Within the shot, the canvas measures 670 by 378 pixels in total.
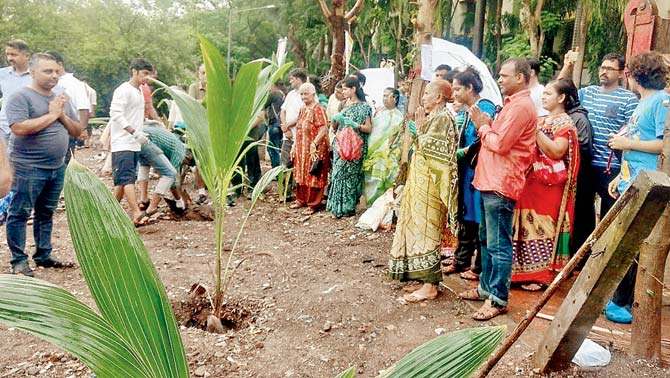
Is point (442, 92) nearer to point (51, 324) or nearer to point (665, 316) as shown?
point (665, 316)

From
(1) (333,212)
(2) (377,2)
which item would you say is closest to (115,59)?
(2) (377,2)

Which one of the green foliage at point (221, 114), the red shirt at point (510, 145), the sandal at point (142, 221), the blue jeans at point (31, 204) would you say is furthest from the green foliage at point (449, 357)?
the sandal at point (142, 221)

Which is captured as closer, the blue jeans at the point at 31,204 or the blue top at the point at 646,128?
the blue top at the point at 646,128

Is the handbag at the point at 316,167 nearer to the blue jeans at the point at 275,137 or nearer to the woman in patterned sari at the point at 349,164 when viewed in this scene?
the woman in patterned sari at the point at 349,164

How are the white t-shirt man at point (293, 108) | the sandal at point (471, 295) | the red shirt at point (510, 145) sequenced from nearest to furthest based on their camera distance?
the red shirt at point (510, 145) → the sandal at point (471, 295) → the white t-shirt man at point (293, 108)

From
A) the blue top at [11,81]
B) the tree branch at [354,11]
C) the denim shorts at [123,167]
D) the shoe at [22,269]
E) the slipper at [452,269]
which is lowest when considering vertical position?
the slipper at [452,269]

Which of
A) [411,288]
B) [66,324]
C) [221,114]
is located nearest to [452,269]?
[411,288]

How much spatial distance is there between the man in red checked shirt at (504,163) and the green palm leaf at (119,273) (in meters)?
2.27

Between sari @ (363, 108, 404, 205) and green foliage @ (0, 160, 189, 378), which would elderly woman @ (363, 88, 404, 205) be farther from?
green foliage @ (0, 160, 189, 378)

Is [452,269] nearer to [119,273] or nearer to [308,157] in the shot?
[308,157]

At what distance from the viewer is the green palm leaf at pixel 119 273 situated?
1001 mm

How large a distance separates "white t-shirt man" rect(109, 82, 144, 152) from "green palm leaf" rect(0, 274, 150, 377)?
435cm

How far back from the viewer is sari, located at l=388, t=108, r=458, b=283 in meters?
3.27

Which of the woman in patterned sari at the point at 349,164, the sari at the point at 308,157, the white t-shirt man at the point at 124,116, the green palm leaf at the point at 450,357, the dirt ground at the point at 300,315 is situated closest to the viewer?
the green palm leaf at the point at 450,357
